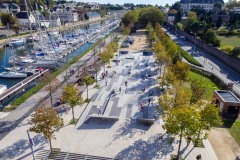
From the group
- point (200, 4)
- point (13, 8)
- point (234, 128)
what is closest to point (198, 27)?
point (234, 128)

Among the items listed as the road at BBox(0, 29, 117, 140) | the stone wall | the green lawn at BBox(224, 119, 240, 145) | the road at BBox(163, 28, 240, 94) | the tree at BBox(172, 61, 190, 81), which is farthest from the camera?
the stone wall

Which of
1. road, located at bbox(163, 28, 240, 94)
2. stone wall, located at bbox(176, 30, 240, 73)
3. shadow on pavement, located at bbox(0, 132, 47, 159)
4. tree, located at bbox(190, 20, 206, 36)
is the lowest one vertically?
shadow on pavement, located at bbox(0, 132, 47, 159)

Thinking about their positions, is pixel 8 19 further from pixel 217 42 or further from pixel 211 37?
pixel 217 42

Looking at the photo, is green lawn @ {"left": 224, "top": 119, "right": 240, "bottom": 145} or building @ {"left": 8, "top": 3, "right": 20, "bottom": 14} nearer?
green lawn @ {"left": 224, "top": 119, "right": 240, "bottom": 145}

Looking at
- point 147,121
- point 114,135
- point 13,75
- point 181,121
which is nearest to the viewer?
point 181,121

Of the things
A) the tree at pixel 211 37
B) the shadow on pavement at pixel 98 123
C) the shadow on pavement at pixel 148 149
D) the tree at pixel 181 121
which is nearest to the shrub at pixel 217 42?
the tree at pixel 211 37

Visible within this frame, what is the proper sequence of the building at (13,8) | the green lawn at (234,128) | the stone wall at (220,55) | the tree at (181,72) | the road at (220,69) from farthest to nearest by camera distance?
the building at (13,8)
the stone wall at (220,55)
the road at (220,69)
the tree at (181,72)
the green lawn at (234,128)

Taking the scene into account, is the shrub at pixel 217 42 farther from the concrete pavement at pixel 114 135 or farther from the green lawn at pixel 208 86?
the concrete pavement at pixel 114 135

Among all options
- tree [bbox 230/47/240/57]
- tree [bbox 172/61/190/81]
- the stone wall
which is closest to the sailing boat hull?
tree [bbox 172/61/190/81]

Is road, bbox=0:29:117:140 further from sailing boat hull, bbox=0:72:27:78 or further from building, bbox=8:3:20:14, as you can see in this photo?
building, bbox=8:3:20:14
